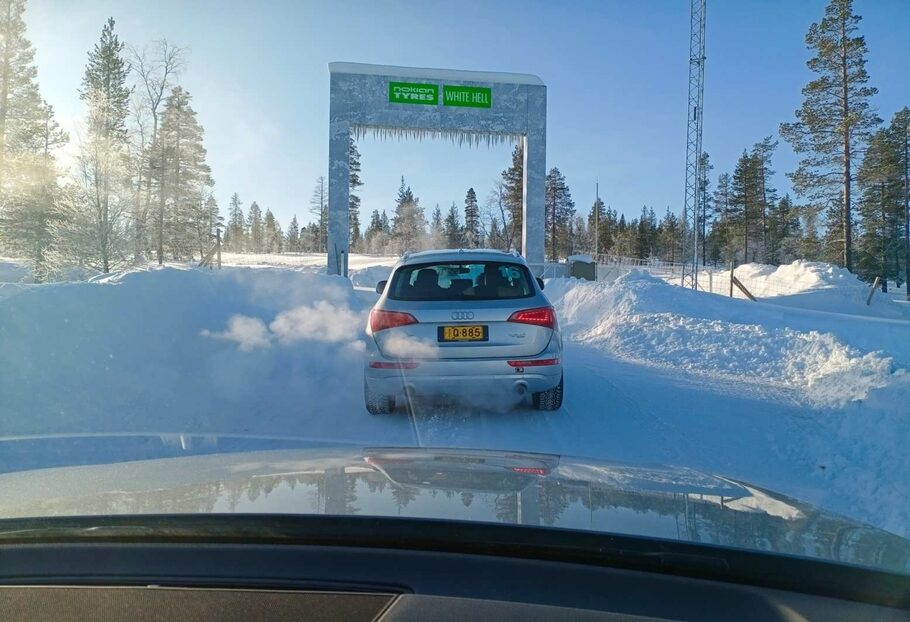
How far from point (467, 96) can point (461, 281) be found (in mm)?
17434

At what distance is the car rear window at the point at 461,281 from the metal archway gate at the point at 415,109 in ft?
53.4

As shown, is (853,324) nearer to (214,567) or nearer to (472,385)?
(472,385)

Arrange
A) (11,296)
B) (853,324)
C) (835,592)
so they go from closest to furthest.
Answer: (835,592)
(11,296)
(853,324)

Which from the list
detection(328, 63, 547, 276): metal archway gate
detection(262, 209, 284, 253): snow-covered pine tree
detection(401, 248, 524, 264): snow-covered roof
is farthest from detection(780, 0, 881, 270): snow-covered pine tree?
detection(262, 209, 284, 253): snow-covered pine tree

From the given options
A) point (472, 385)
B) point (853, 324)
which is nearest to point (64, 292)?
point (472, 385)

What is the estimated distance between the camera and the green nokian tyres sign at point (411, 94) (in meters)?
22.2

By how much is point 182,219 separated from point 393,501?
157 feet

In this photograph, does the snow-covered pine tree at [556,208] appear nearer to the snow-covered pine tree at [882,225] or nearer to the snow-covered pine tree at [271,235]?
the snow-covered pine tree at [882,225]

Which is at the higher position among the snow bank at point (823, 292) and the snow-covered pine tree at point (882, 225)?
the snow-covered pine tree at point (882, 225)

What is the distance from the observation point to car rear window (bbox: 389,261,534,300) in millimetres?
6348

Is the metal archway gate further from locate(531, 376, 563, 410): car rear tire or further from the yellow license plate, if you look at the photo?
the yellow license plate

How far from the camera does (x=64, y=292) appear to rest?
8.58 m

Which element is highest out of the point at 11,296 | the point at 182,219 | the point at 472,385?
the point at 182,219

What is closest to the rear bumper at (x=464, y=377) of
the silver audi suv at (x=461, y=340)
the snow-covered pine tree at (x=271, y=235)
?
the silver audi suv at (x=461, y=340)
